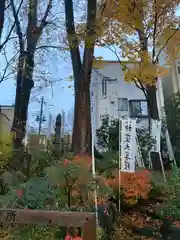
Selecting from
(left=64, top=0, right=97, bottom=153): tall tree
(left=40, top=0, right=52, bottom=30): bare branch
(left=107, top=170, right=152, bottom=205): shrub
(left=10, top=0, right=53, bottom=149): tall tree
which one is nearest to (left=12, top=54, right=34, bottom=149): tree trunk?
(left=10, top=0, right=53, bottom=149): tall tree

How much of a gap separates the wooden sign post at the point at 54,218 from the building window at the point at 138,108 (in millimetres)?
13541

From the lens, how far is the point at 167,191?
7.17m

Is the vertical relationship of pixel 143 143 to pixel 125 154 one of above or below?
above

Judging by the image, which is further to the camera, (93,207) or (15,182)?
(15,182)

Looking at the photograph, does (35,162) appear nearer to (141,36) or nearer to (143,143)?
(143,143)

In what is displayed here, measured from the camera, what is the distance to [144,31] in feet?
39.4

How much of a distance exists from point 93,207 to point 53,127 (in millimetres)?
11949

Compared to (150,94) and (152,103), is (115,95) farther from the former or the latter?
(152,103)

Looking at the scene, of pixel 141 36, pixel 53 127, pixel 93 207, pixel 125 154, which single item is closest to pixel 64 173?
pixel 93 207

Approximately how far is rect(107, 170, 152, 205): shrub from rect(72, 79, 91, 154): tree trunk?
1.37m

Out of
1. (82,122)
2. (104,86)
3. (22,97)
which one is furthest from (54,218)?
(104,86)

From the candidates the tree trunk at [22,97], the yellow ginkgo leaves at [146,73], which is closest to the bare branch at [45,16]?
the tree trunk at [22,97]

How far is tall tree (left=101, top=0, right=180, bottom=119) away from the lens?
37.3 feet

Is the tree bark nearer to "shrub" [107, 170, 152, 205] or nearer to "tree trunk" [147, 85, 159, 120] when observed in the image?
"tree trunk" [147, 85, 159, 120]
